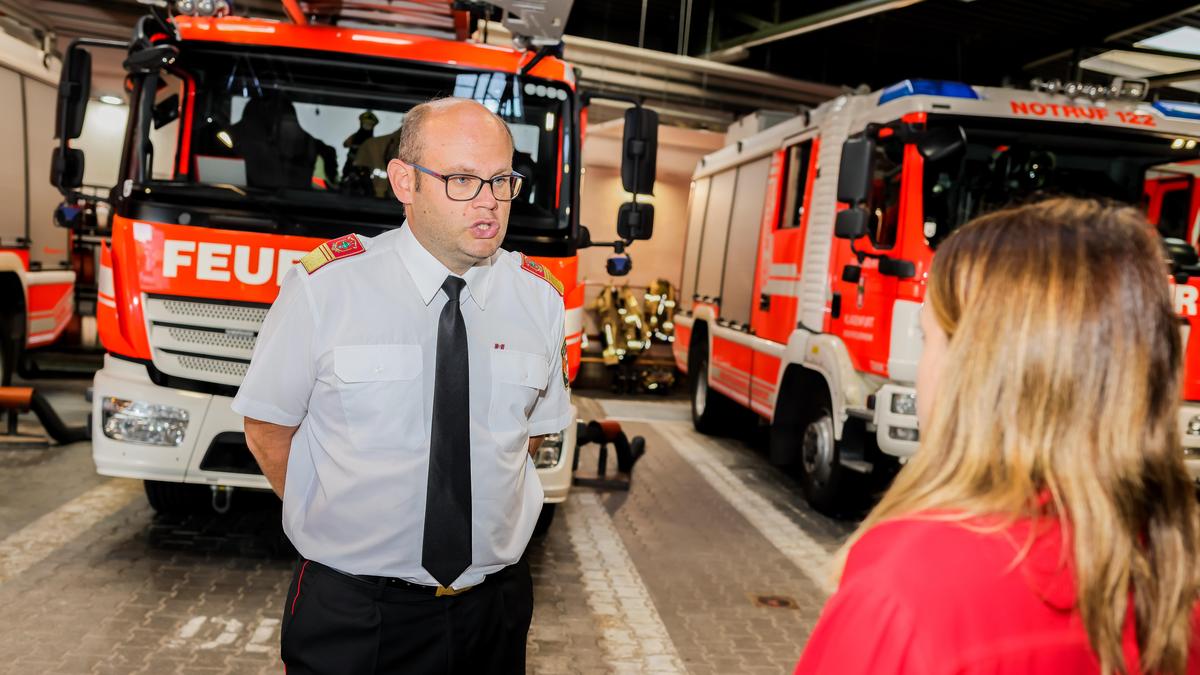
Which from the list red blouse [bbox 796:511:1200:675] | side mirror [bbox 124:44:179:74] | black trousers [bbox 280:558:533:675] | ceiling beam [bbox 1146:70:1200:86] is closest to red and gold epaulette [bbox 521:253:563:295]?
black trousers [bbox 280:558:533:675]

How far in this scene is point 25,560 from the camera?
537 cm

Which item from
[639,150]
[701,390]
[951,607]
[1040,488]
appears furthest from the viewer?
[701,390]

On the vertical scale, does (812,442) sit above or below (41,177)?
below

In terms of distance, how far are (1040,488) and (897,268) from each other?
17.7 ft

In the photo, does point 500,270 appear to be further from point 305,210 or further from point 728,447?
point 728,447

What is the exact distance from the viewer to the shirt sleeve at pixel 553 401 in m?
2.77

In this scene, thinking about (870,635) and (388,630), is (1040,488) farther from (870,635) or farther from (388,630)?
(388,630)

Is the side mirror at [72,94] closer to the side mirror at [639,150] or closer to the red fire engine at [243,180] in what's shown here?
the red fire engine at [243,180]

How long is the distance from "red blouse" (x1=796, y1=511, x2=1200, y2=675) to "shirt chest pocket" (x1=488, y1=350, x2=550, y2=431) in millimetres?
1507

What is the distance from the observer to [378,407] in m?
2.40

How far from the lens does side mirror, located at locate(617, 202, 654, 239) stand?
5.94 m

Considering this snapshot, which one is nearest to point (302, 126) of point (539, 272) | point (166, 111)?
point (166, 111)

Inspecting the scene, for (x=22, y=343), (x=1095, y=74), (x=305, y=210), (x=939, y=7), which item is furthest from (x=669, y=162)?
(x=305, y=210)

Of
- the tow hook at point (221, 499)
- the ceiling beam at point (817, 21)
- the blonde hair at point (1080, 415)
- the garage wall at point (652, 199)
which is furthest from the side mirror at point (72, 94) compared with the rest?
the garage wall at point (652, 199)
